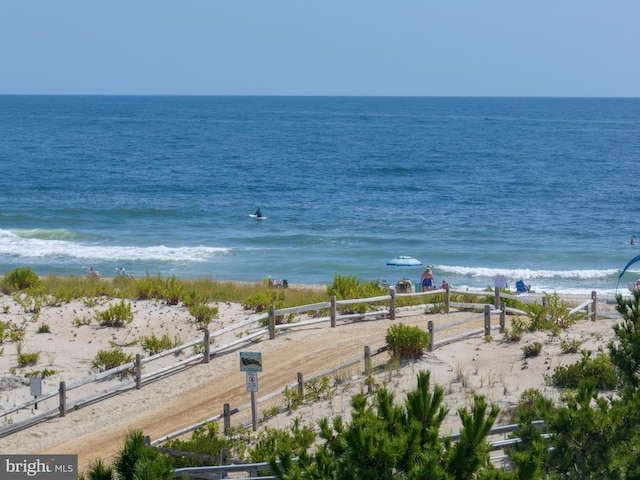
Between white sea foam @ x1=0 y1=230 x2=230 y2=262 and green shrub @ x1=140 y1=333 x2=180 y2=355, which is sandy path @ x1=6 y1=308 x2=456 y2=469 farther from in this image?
white sea foam @ x1=0 y1=230 x2=230 y2=262

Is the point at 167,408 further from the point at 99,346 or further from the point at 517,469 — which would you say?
the point at 517,469

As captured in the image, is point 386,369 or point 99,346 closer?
point 386,369

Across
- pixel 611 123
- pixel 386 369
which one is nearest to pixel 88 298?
pixel 386 369

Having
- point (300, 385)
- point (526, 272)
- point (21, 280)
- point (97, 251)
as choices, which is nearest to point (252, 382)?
point (300, 385)

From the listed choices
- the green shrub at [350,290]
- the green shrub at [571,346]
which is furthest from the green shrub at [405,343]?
the green shrub at [350,290]

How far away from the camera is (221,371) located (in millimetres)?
16031

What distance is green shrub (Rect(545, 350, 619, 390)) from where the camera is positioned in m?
13.1

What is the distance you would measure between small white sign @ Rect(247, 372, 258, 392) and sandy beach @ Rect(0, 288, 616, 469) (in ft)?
2.46

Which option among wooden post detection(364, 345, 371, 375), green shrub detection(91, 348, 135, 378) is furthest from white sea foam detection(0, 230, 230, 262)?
wooden post detection(364, 345, 371, 375)

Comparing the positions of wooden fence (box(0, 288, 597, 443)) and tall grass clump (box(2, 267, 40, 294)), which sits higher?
tall grass clump (box(2, 267, 40, 294))

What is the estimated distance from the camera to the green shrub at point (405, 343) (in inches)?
605

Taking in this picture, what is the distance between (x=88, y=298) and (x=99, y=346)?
3464 millimetres

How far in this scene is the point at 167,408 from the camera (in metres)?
14.5

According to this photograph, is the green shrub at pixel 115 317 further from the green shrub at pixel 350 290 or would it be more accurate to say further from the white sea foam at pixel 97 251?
the white sea foam at pixel 97 251
